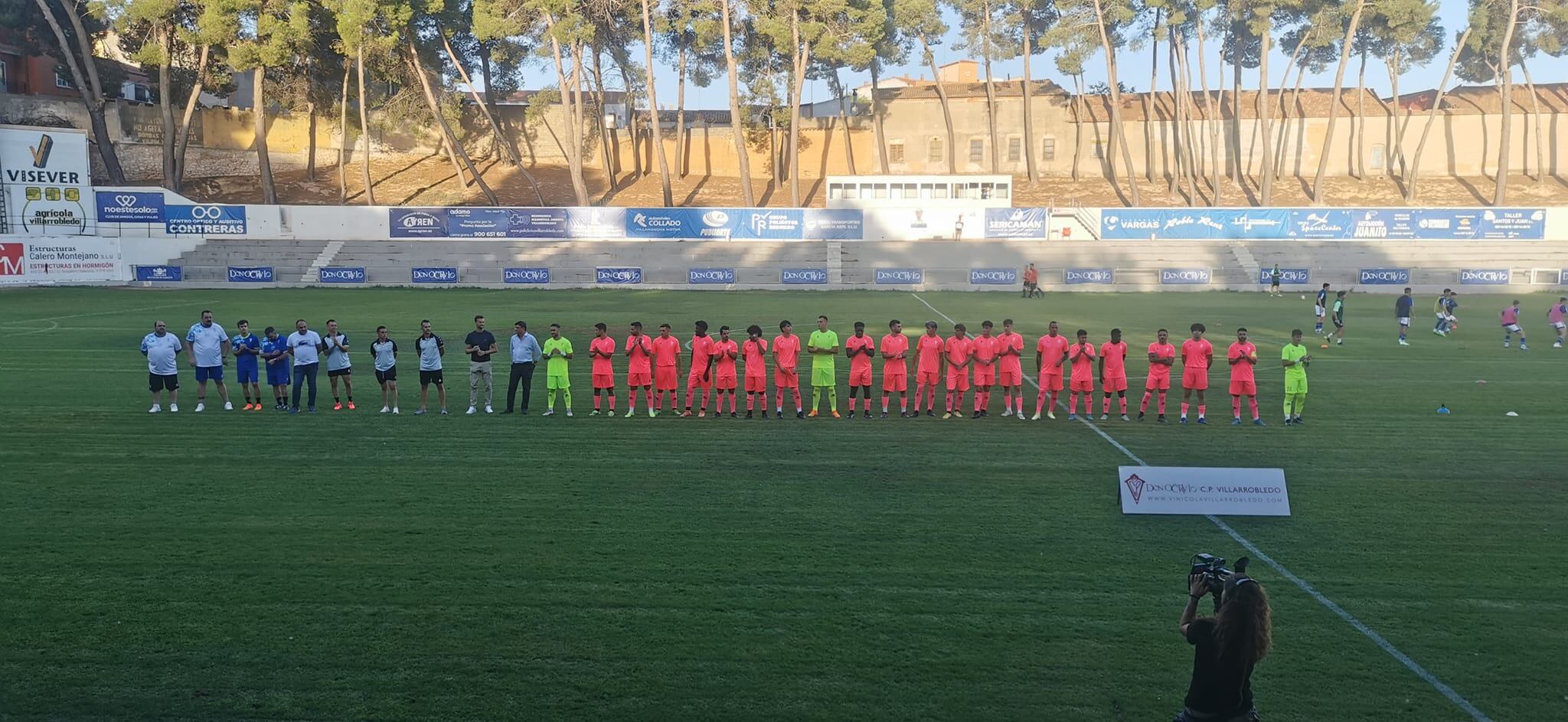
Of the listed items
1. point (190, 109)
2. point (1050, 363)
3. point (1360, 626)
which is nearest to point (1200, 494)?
point (1360, 626)

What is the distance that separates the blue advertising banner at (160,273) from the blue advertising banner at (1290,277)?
43.1m

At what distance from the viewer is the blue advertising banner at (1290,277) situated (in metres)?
43.8

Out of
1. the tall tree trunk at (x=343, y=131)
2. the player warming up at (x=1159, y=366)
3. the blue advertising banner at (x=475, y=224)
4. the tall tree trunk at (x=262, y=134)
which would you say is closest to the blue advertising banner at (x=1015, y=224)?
the blue advertising banner at (x=475, y=224)

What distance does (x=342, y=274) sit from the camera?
141 ft

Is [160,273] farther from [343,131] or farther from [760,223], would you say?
[760,223]

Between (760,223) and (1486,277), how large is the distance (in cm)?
2942

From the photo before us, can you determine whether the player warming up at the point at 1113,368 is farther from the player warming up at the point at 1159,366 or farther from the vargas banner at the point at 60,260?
the vargas banner at the point at 60,260

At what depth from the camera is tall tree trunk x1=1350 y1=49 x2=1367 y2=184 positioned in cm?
6594

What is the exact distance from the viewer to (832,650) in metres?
7.30

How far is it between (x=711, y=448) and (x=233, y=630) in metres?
7.05

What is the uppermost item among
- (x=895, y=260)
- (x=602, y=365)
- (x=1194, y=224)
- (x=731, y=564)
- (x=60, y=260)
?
(x=1194, y=224)

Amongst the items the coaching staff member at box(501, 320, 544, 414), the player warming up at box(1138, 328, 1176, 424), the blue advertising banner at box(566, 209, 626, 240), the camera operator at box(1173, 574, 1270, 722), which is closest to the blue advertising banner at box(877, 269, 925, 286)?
the blue advertising banner at box(566, 209, 626, 240)

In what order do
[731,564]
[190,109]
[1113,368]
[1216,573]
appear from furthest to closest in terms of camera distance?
[190,109], [1113,368], [731,564], [1216,573]

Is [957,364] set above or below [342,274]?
below
